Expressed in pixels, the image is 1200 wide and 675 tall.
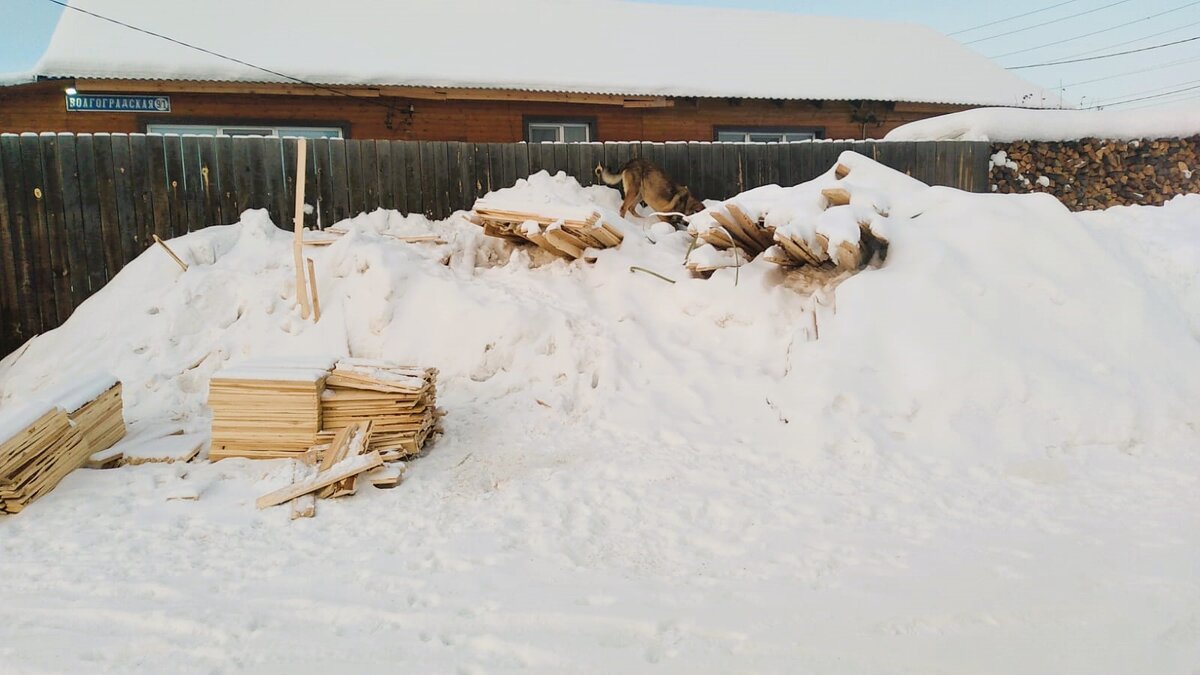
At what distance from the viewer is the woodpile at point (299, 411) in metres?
4.80

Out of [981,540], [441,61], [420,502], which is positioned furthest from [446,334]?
[441,61]

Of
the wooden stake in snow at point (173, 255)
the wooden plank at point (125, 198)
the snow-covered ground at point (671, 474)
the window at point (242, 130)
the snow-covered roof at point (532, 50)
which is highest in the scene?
the snow-covered roof at point (532, 50)

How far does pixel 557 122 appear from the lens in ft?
46.0

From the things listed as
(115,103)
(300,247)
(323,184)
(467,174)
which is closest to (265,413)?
(300,247)

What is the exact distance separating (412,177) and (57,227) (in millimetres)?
3567

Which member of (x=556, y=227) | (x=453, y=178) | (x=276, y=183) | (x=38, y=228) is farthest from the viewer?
(x=453, y=178)

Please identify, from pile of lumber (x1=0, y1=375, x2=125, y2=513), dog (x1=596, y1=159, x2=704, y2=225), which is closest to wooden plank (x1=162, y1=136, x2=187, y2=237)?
pile of lumber (x1=0, y1=375, x2=125, y2=513)

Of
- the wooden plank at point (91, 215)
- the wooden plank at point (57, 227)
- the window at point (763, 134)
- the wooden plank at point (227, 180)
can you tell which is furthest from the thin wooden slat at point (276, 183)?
the window at point (763, 134)

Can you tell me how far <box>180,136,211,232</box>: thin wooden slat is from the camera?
7.89m

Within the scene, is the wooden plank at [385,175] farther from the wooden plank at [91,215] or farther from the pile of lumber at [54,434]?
the pile of lumber at [54,434]

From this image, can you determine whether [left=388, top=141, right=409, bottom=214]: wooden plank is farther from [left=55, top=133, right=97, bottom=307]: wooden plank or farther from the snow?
the snow

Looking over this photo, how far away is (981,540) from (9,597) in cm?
432

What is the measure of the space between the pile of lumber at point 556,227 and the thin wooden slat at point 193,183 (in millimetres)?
3042

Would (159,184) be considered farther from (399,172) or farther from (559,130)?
(559,130)
